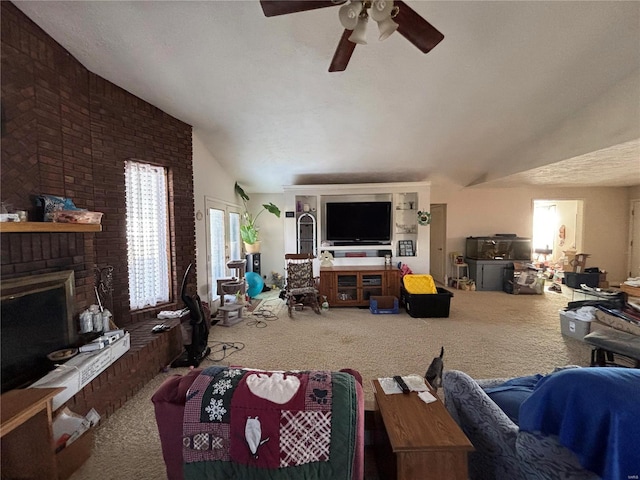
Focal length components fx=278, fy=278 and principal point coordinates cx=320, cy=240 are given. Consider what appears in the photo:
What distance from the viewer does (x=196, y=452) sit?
3.68 feet

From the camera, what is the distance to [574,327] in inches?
133

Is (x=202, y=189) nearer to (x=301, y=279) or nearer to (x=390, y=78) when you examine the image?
(x=301, y=279)

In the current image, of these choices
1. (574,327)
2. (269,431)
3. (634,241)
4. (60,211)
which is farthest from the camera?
(634,241)

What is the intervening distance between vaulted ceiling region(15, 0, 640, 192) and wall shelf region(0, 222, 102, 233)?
1522mm

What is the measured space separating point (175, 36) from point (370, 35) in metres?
1.64

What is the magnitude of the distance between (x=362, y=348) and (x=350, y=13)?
304cm

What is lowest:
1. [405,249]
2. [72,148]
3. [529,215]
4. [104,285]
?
[104,285]

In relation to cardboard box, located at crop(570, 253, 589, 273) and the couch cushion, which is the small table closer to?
the couch cushion

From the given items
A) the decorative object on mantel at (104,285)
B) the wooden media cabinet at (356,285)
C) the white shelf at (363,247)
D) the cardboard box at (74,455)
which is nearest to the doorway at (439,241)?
the white shelf at (363,247)

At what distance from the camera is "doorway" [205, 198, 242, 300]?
445 cm

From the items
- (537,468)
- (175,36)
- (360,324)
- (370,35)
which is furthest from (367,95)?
(537,468)

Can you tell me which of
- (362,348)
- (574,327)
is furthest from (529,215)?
(362,348)

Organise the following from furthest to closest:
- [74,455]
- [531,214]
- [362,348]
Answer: [531,214]
[362,348]
[74,455]

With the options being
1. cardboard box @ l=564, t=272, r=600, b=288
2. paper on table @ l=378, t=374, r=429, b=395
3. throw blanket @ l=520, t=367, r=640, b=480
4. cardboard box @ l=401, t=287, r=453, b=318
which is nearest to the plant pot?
cardboard box @ l=401, t=287, r=453, b=318
